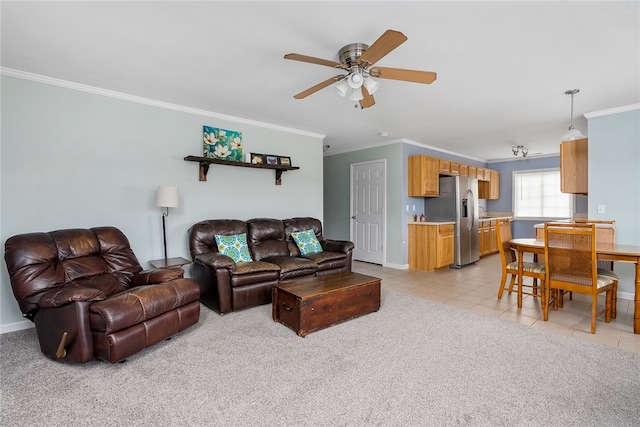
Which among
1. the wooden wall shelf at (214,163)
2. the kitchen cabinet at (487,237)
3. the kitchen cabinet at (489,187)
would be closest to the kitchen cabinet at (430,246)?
the kitchen cabinet at (487,237)

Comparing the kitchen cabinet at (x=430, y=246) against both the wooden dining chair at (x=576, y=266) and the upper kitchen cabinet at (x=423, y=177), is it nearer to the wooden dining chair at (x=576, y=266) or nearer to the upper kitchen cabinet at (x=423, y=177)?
the upper kitchen cabinet at (x=423, y=177)

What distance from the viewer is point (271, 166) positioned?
4543 millimetres

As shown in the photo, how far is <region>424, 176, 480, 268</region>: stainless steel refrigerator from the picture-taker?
19.0 feet

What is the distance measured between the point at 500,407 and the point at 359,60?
235 cm

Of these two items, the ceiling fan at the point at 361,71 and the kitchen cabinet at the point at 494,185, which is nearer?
the ceiling fan at the point at 361,71

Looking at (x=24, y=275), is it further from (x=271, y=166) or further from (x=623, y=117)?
(x=623, y=117)

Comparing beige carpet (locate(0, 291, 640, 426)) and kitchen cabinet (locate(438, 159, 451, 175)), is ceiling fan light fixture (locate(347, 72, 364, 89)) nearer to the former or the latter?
beige carpet (locate(0, 291, 640, 426))

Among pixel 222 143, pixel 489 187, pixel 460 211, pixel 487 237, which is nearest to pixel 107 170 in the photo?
pixel 222 143

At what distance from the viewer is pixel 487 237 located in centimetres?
699

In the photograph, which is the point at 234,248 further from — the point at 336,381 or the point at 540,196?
the point at 540,196

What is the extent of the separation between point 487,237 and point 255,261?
18.2 feet

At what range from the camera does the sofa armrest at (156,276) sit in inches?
109

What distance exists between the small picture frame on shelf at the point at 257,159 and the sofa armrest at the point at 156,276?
6.62 feet

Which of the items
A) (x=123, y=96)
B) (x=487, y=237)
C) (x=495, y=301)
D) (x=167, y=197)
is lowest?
(x=495, y=301)
